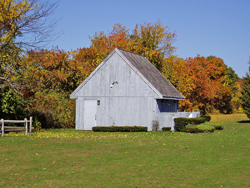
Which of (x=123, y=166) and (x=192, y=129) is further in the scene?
(x=192, y=129)

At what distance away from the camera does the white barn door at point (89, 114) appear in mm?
33500

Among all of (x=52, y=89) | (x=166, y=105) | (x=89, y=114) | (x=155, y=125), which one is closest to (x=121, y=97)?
(x=89, y=114)

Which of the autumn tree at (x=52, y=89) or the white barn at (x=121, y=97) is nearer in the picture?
the white barn at (x=121, y=97)

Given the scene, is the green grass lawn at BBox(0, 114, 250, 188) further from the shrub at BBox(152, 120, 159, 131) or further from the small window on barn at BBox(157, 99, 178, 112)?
the small window on barn at BBox(157, 99, 178, 112)

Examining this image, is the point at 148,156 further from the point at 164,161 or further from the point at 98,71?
the point at 98,71

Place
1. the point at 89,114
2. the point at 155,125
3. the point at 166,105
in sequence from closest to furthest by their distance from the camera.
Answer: the point at 155,125 < the point at 89,114 < the point at 166,105

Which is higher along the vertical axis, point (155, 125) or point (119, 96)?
point (119, 96)

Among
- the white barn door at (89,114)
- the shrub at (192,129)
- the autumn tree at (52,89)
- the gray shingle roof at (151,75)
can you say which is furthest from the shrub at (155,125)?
the autumn tree at (52,89)

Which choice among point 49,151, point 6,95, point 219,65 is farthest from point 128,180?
point 219,65

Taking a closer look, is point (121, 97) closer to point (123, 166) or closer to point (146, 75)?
point (146, 75)

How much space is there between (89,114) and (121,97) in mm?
3664

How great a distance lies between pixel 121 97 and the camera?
3294cm

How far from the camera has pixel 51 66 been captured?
4372cm

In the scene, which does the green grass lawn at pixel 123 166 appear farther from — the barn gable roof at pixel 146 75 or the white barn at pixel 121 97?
the barn gable roof at pixel 146 75
